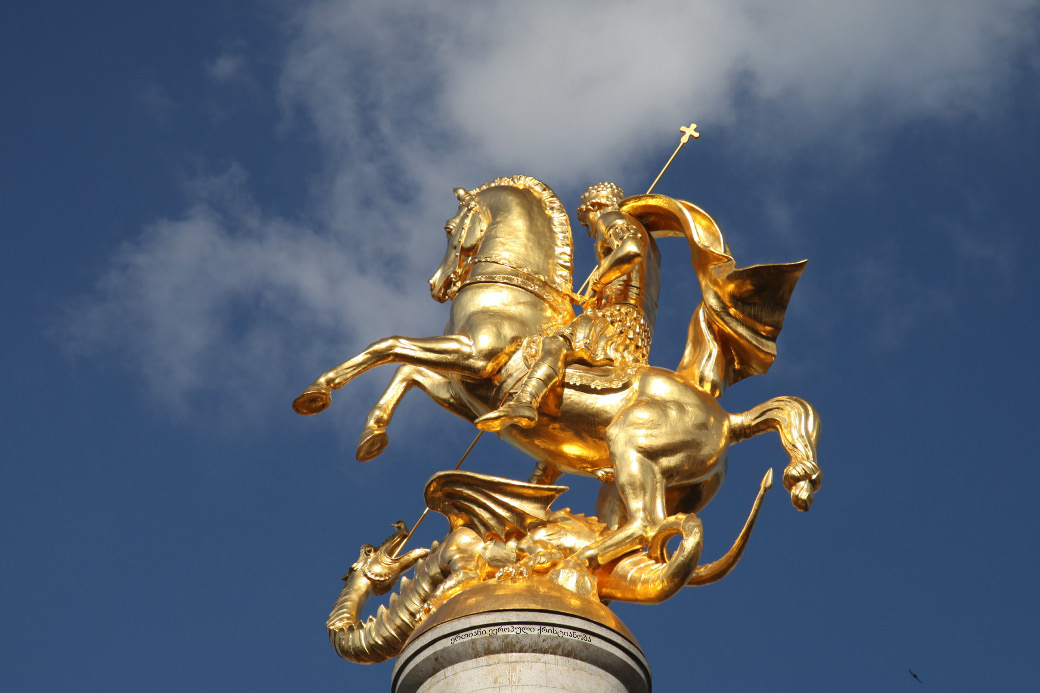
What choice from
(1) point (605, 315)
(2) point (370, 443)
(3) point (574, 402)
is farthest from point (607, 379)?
(2) point (370, 443)

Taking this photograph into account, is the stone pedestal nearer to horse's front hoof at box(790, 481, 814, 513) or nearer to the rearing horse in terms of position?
the rearing horse

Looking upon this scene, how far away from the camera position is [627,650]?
1102 cm

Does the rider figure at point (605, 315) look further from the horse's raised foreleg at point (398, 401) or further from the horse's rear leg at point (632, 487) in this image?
the horse's raised foreleg at point (398, 401)

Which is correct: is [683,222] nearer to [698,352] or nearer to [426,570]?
[698,352]

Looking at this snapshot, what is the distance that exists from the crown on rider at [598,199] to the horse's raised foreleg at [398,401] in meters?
2.09

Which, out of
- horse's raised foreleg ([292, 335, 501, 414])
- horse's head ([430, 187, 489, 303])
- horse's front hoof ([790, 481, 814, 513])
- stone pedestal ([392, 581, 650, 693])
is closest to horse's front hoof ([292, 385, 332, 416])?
horse's raised foreleg ([292, 335, 501, 414])

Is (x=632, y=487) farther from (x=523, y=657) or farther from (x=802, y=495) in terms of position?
(x=523, y=657)

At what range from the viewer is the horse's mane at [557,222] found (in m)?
13.6

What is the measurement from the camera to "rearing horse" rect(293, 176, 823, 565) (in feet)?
39.9

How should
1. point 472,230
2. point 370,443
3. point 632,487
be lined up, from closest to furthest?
point 632,487
point 370,443
point 472,230

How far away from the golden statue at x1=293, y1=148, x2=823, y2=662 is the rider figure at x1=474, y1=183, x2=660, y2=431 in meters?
0.02

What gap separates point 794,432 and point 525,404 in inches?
88.8

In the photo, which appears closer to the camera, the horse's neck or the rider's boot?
the rider's boot

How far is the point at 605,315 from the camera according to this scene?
13.2 m
